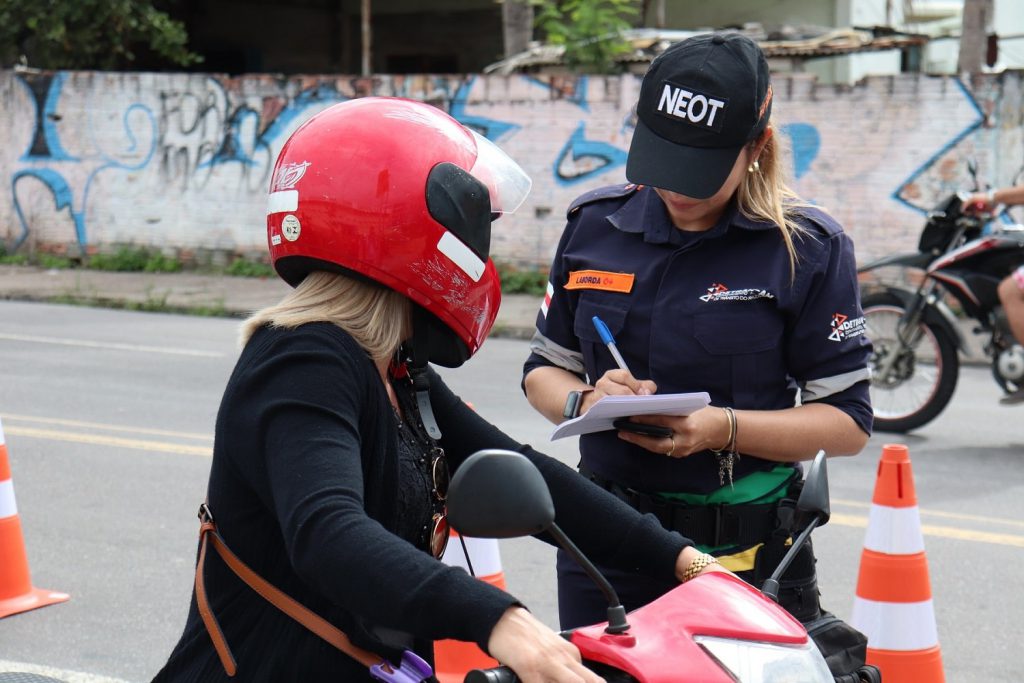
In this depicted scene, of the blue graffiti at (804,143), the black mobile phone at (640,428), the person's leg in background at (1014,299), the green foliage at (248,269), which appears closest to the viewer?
the black mobile phone at (640,428)

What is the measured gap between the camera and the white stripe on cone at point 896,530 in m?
3.68

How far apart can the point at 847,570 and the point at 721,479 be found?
3053 mm

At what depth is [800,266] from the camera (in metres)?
2.70

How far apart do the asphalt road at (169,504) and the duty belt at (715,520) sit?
7.00 feet

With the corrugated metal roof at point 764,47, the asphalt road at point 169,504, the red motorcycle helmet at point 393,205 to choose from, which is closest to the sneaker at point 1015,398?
the asphalt road at point 169,504

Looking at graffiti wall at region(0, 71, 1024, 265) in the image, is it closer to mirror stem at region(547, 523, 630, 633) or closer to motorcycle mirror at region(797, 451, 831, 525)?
motorcycle mirror at region(797, 451, 831, 525)

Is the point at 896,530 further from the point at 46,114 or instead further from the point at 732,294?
the point at 46,114

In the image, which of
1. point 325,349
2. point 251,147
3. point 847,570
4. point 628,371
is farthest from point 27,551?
point 251,147

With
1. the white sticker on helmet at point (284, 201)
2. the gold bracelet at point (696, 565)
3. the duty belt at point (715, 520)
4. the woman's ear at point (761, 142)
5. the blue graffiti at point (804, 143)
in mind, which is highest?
the woman's ear at point (761, 142)

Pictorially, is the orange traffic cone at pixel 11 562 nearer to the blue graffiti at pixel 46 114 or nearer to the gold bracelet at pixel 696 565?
the gold bracelet at pixel 696 565

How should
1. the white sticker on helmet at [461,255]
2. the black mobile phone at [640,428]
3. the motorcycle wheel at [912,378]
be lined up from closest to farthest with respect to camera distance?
the white sticker on helmet at [461,255], the black mobile phone at [640,428], the motorcycle wheel at [912,378]

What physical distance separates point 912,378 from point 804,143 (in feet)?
19.8

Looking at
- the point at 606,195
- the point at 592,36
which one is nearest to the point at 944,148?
the point at 592,36

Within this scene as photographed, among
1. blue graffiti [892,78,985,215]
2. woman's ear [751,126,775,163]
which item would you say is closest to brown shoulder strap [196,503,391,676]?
woman's ear [751,126,775,163]
